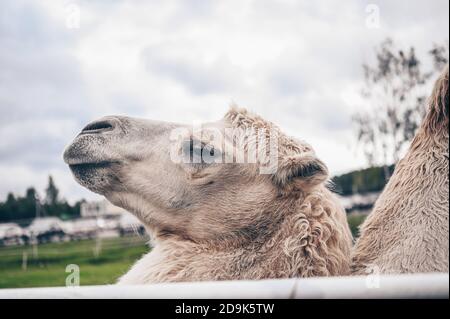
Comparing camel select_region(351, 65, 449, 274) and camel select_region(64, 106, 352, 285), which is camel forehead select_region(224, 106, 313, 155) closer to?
camel select_region(64, 106, 352, 285)

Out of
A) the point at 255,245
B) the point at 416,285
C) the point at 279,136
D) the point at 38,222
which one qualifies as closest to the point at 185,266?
the point at 255,245

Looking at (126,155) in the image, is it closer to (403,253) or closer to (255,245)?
(255,245)

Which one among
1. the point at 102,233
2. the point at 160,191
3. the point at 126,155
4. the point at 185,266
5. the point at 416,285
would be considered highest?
the point at 126,155

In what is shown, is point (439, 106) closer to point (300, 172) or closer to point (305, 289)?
A: point (300, 172)

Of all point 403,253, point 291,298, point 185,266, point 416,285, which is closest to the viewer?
point 416,285

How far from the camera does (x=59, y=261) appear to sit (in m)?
7.91

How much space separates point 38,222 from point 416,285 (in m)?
6.36

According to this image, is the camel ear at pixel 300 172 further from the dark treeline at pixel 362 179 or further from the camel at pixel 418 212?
the dark treeline at pixel 362 179

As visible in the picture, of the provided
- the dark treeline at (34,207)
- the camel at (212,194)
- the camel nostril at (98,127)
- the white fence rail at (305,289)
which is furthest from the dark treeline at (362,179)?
the white fence rail at (305,289)

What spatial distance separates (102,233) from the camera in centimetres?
904

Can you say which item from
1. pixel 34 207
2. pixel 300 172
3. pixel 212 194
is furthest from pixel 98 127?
pixel 34 207

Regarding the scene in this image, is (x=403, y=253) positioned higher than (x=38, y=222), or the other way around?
Result: (x=403, y=253)

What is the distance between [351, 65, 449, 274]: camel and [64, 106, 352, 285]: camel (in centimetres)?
19

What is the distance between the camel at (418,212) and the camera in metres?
1.73
